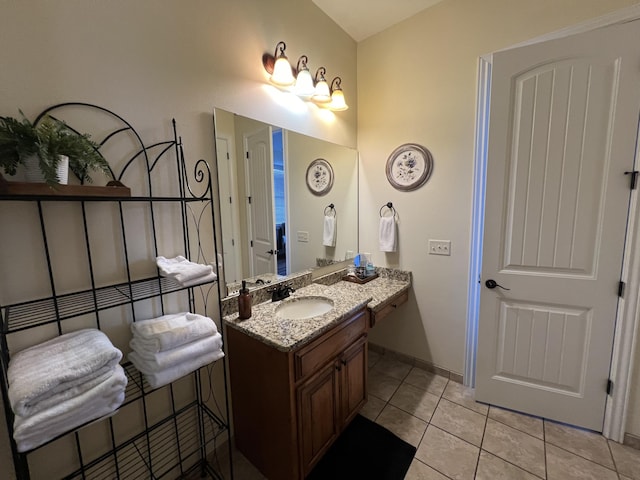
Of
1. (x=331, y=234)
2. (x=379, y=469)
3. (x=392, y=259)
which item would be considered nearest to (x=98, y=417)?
(x=379, y=469)

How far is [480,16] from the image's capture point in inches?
72.4

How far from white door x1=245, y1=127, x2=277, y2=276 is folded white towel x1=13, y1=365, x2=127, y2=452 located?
3.06ft

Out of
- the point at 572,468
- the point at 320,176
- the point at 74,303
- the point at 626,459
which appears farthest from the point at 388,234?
the point at 74,303

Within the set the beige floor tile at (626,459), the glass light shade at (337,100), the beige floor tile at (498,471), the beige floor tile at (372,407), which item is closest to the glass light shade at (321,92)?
the glass light shade at (337,100)

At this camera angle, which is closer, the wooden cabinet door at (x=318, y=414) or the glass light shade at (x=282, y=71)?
the wooden cabinet door at (x=318, y=414)

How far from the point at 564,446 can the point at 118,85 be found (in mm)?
3023

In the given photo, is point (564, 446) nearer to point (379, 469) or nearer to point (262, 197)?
point (379, 469)

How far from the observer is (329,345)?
1.45m

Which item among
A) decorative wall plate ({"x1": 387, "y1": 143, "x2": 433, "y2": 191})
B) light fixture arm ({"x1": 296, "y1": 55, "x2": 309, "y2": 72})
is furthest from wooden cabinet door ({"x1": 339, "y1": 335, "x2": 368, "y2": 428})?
light fixture arm ({"x1": 296, "y1": 55, "x2": 309, "y2": 72})

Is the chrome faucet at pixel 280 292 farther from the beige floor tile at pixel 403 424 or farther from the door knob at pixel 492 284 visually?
the door knob at pixel 492 284

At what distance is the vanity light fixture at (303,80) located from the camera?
1.78m

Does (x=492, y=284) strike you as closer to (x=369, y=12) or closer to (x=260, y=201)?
(x=260, y=201)

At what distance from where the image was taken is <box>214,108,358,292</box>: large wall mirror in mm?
1568

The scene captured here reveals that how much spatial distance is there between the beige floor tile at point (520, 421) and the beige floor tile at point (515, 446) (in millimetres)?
44
